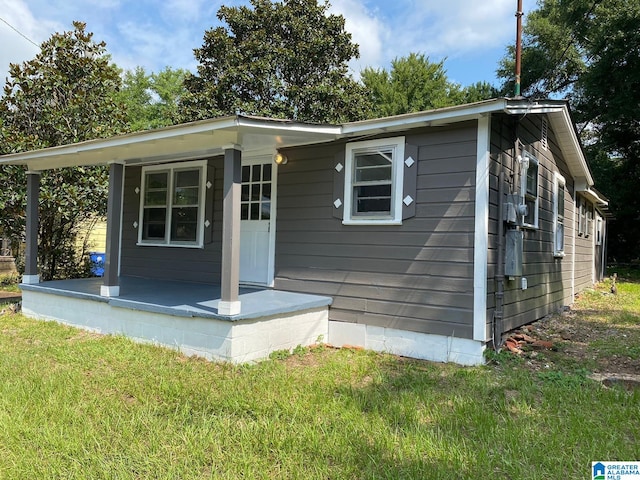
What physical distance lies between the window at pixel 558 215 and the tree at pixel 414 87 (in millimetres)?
15267

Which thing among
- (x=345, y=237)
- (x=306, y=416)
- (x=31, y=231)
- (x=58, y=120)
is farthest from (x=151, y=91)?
(x=306, y=416)

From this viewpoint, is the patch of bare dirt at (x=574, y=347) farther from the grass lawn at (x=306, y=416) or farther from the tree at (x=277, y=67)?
the tree at (x=277, y=67)

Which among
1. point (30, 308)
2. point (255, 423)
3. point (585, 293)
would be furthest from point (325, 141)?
point (585, 293)

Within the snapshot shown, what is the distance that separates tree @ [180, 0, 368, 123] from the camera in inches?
640

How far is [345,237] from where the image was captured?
16.8 ft

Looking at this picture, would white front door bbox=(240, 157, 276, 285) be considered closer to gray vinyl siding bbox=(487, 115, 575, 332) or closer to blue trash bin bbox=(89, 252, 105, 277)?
gray vinyl siding bbox=(487, 115, 575, 332)

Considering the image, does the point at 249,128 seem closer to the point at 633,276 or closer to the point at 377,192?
the point at 377,192

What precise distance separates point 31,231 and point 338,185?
4.79 meters

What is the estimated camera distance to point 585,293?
33.6ft

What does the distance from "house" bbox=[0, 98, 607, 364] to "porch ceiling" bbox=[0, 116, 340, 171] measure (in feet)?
0.07

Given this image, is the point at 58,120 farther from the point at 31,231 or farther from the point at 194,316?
the point at 194,316

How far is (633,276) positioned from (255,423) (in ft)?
56.8

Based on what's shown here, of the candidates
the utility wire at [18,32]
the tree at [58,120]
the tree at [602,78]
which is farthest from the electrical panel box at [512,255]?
the tree at [602,78]

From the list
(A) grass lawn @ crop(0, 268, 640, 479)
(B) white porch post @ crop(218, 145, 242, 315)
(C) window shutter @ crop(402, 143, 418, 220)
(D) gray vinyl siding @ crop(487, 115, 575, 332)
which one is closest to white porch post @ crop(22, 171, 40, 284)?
(A) grass lawn @ crop(0, 268, 640, 479)
